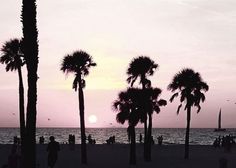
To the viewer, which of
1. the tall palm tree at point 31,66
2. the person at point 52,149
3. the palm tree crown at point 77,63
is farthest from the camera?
the palm tree crown at point 77,63

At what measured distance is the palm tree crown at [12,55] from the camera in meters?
47.5

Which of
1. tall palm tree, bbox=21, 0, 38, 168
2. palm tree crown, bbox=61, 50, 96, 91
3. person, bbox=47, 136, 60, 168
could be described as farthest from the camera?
palm tree crown, bbox=61, 50, 96, 91

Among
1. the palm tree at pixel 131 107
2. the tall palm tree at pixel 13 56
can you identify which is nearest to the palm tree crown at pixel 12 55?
the tall palm tree at pixel 13 56

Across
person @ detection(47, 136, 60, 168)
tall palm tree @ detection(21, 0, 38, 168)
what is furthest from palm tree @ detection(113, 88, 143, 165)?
tall palm tree @ detection(21, 0, 38, 168)

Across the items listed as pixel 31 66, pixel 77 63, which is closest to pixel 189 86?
pixel 77 63

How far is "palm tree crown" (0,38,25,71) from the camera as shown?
47.5 m

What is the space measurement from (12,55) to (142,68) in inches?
621

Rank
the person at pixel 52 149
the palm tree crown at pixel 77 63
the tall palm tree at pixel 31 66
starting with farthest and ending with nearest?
the palm tree crown at pixel 77 63 → the person at pixel 52 149 → the tall palm tree at pixel 31 66

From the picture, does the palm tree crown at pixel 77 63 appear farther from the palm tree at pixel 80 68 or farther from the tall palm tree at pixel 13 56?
the tall palm tree at pixel 13 56

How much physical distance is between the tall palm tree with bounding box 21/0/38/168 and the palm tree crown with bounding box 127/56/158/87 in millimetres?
19254

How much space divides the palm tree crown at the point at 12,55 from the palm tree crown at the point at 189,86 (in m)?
15.7

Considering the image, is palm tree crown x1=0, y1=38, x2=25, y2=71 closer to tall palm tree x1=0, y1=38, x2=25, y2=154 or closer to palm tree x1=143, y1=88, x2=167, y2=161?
tall palm tree x1=0, y1=38, x2=25, y2=154

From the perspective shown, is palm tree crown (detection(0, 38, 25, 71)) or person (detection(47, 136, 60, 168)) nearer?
person (detection(47, 136, 60, 168))

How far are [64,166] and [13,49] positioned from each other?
56.5 feet
